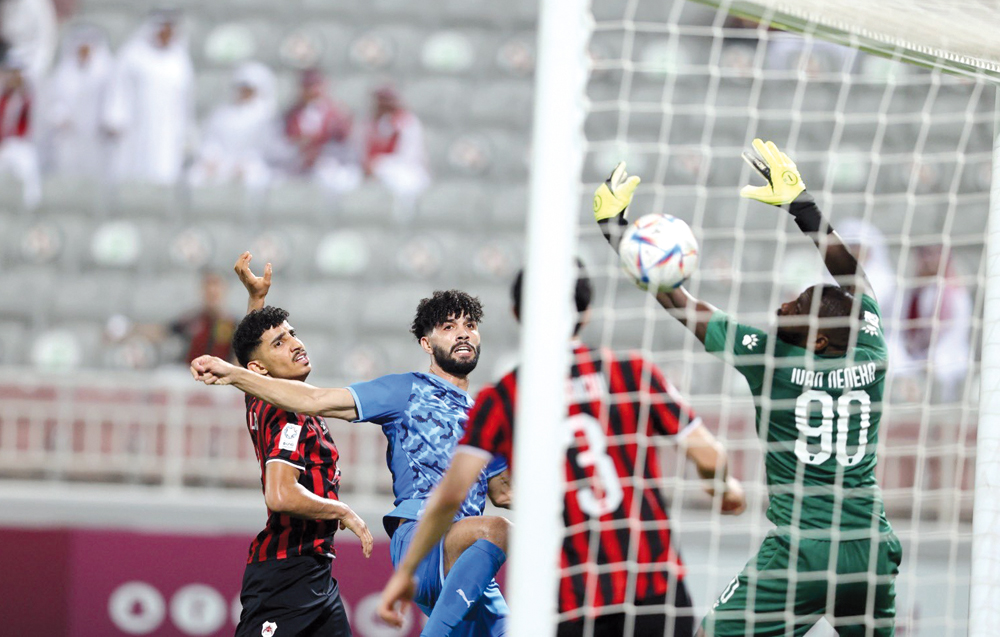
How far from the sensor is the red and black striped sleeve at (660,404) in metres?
3.62

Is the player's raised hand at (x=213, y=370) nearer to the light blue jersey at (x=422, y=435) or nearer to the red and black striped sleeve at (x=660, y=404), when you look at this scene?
the light blue jersey at (x=422, y=435)

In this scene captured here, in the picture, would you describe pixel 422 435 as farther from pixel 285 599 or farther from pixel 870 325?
pixel 870 325

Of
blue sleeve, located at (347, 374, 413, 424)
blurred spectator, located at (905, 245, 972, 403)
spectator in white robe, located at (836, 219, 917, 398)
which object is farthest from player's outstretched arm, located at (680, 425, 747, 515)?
blurred spectator, located at (905, 245, 972, 403)

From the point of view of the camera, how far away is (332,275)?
10.7 m

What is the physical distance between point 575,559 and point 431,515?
1.54 feet

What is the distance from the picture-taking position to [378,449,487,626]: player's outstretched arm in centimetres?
354

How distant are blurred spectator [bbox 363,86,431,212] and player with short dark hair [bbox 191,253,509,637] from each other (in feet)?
20.8

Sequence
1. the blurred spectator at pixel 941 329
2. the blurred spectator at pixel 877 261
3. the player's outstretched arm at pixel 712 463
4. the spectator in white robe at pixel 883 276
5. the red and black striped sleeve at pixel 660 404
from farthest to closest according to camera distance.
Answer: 1. the blurred spectator at pixel 877 261
2. the blurred spectator at pixel 941 329
3. the spectator in white robe at pixel 883 276
4. the red and black striped sleeve at pixel 660 404
5. the player's outstretched arm at pixel 712 463

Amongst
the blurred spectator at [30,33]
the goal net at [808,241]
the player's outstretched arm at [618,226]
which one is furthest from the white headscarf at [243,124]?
the player's outstretched arm at [618,226]

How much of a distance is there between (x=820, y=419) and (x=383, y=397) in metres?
1.63

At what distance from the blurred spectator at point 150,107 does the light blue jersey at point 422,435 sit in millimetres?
7137

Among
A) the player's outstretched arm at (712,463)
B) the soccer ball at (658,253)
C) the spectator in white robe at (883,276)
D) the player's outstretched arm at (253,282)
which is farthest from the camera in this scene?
the spectator in white robe at (883,276)

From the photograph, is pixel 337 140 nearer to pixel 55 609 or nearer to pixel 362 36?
pixel 362 36

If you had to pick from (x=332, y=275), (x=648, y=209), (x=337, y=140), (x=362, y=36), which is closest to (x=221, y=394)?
(x=332, y=275)
